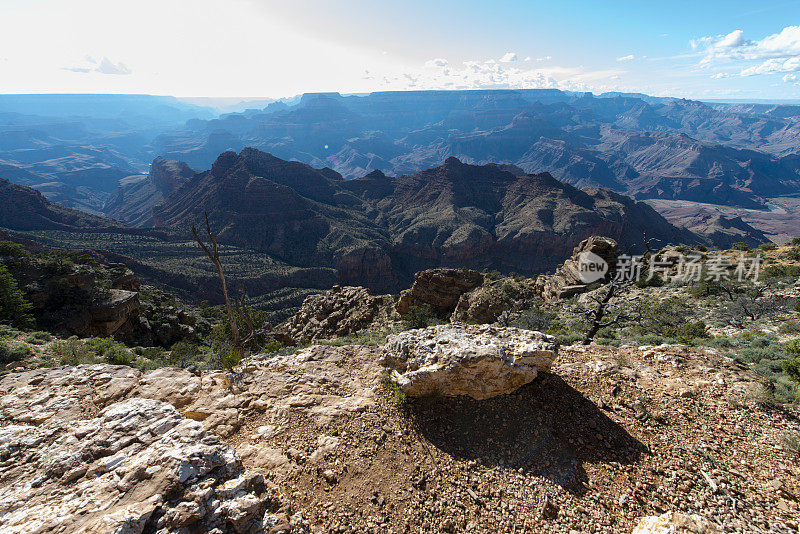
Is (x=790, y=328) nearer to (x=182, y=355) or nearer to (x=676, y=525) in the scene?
(x=676, y=525)

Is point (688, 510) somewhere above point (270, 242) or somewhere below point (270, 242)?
above

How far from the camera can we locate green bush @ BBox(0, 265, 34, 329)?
60.1 ft

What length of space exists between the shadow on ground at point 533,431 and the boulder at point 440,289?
23455 millimetres

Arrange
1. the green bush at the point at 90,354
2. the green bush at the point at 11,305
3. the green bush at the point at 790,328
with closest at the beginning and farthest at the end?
the green bush at the point at 90,354, the green bush at the point at 790,328, the green bush at the point at 11,305

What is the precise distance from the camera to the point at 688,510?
5930 mm

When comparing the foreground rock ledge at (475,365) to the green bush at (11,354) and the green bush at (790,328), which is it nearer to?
the green bush at (790,328)

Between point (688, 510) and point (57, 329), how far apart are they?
3265 cm

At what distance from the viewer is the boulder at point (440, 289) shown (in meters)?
33.0

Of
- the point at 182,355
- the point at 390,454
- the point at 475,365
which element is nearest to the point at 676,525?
the point at 475,365

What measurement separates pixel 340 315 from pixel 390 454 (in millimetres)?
25262

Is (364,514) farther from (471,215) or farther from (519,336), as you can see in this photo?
(471,215)

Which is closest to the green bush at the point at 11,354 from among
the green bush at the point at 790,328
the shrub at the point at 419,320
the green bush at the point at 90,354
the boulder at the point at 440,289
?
the green bush at the point at 90,354

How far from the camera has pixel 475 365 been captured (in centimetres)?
790

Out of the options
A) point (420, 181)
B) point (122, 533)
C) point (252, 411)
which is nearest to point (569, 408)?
point (252, 411)
